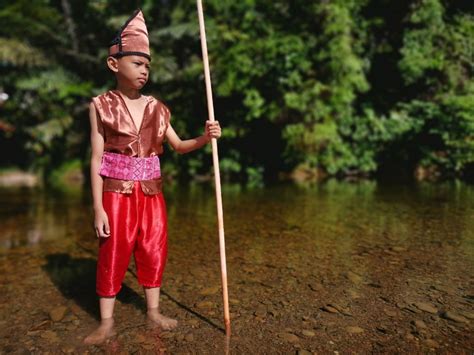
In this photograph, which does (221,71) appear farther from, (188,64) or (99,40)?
(99,40)

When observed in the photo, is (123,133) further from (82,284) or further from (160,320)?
(82,284)

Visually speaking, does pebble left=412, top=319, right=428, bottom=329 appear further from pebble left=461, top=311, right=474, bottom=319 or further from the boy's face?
the boy's face

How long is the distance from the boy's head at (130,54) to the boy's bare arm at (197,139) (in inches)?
17.2

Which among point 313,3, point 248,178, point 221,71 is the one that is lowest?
point 248,178

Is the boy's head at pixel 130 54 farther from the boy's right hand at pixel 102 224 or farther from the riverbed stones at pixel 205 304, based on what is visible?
the riverbed stones at pixel 205 304

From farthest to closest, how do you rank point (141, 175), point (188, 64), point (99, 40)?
point (99, 40) → point (188, 64) → point (141, 175)

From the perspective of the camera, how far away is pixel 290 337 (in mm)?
2221

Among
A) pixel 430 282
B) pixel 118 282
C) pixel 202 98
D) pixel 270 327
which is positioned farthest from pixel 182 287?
pixel 202 98

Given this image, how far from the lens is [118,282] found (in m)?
2.49

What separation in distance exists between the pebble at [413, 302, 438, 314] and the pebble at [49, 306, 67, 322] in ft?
7.81

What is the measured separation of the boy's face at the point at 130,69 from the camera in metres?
2.44

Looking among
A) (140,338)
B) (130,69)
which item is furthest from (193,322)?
(130,69)

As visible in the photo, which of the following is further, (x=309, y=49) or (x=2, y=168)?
(x=2, y=168)

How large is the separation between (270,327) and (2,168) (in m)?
20.7
